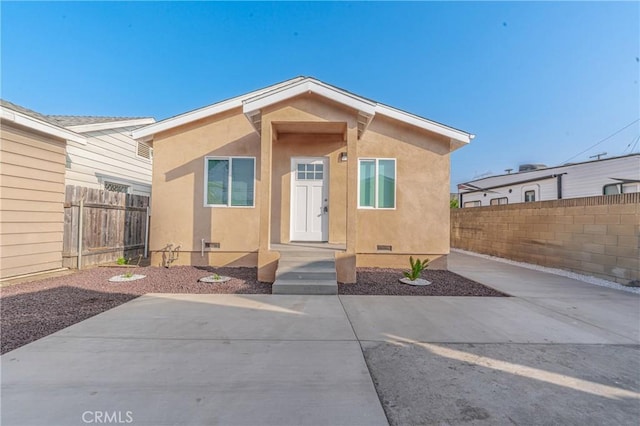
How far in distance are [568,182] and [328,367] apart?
1448 centimetres

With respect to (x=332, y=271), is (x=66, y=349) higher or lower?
lower

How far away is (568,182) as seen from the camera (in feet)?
38.9

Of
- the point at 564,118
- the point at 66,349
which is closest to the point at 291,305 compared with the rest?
the point at 66,349

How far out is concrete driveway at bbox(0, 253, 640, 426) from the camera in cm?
202

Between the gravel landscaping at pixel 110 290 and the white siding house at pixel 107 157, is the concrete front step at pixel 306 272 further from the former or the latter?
the white siding house at pixel 107 157

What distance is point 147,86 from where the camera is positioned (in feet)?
48.8

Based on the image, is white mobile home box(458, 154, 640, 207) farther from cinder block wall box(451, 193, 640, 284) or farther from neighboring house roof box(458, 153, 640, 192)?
cinder block wall box(451, 193, 640, 284)

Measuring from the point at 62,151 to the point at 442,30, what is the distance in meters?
13.5

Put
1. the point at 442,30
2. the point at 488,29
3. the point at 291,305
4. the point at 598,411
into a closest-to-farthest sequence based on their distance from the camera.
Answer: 1. the point at 598,411
2. the point at 291,305
3. the point at 488,29
4. the point at 442,30

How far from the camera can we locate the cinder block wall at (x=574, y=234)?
598cm

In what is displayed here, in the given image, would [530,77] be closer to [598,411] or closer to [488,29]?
[488,29]

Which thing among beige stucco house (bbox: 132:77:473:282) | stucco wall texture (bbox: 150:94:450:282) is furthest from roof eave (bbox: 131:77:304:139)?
stucco wall texture (bbox: 150:94:450:282)

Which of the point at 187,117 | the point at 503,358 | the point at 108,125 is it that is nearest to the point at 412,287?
the point at 503,358

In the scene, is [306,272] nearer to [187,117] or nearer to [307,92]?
[307,92]
